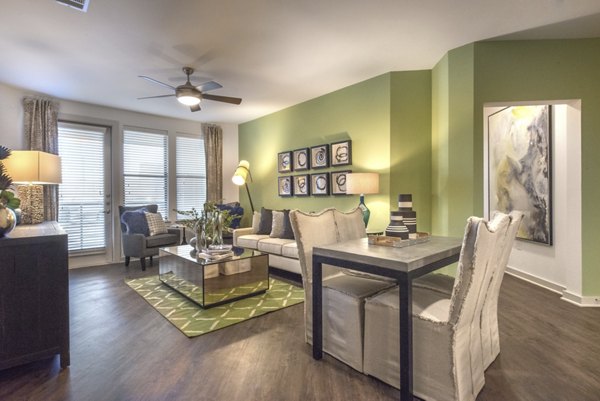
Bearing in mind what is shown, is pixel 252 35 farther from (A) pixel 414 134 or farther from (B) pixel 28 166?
(B) pixel 28 166

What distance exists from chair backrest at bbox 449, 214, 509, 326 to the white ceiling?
1.96 metres

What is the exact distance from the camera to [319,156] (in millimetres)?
4812

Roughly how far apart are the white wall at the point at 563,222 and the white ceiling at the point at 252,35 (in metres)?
0.90

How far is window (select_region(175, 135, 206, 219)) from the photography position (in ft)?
19.7

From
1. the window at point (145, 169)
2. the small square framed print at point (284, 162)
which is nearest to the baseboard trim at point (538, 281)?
the small square framed print at point (284, 162)

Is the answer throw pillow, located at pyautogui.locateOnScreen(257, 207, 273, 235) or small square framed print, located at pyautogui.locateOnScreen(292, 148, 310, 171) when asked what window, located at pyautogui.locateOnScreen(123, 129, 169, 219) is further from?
small square framed print, located at pyautogui.locateOnScreen(292, 148, 310, 171)

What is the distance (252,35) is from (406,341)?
2.86 meters

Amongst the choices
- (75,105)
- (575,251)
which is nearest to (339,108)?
(575,251)

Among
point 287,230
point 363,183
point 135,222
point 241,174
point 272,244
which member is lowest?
point 272,244

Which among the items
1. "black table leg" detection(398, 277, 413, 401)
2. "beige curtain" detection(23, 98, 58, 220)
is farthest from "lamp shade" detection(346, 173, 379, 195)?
"beige curtain" detection(23, 98, 58, 220)

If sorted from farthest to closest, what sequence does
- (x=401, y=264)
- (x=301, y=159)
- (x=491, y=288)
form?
1. (x=301, y=159)
2. (x=491, y=288)
3. (x=401, y=264)

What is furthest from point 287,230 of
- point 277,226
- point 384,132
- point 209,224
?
point 384,132

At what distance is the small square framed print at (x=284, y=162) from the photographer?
5.35 metres

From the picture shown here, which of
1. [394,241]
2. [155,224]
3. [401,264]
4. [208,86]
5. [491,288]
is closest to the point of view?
[401,264]
